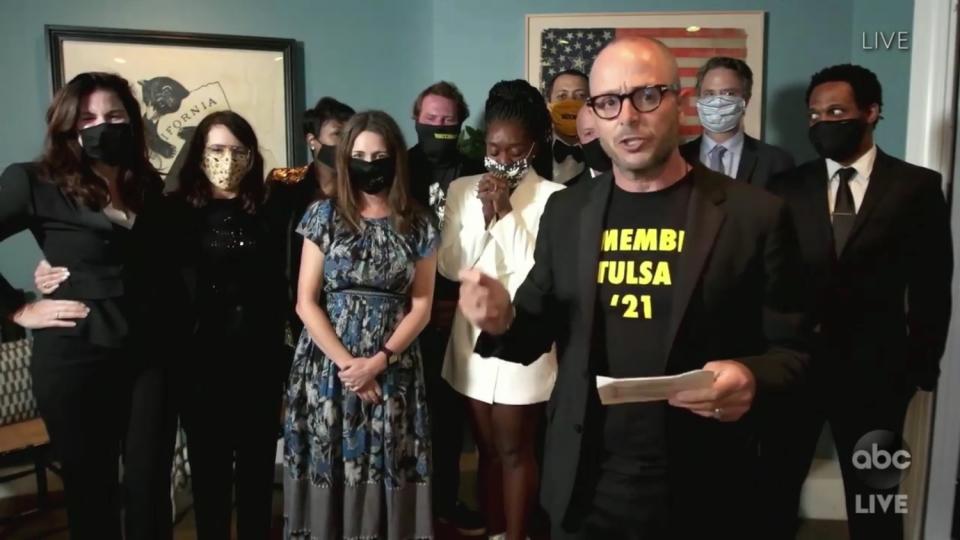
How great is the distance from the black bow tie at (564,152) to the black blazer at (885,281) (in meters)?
1.03

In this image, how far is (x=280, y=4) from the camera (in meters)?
3.69

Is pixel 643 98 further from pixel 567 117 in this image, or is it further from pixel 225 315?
pixel 567 117

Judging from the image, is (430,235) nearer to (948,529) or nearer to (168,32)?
(168,32)

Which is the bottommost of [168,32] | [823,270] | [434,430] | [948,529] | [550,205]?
[948,529]

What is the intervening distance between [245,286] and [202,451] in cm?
58

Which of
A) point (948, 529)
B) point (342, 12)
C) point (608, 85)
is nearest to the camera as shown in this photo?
point (608, 85)

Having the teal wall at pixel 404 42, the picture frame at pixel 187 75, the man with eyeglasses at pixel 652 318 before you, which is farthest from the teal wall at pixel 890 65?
the picture frame at pixel 187 75

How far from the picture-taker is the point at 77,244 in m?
2.08

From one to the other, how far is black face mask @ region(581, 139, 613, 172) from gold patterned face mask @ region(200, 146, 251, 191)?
4.08ft

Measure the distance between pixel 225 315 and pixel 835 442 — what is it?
2109 mm

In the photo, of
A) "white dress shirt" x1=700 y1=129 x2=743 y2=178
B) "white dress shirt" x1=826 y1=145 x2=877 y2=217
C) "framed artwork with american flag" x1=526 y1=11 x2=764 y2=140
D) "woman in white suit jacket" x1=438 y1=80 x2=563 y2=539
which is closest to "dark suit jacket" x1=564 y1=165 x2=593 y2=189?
"woman in white suit jacket" x1=438 y1=80 x2=563 y2=539

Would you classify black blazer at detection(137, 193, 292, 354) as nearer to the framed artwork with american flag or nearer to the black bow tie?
the black bow tie

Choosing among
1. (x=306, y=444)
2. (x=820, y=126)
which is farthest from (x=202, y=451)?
(x=820, y=126)

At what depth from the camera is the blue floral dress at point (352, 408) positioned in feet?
7.74
